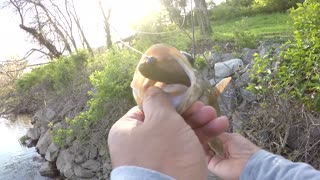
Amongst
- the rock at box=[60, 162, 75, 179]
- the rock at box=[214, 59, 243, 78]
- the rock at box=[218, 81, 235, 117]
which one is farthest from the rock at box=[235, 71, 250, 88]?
the rock at box=[60, 162, 75, 179]

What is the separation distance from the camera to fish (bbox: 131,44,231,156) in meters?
1.29

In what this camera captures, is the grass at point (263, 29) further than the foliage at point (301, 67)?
Yes

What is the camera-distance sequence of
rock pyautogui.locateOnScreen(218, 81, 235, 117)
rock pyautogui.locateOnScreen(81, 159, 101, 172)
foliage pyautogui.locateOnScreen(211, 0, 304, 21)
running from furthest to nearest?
foliage pyautogui.locateOnScreen(211, 0, 304, 21), rock pyautogui.locateOnScreen(81, 159, 101, 172), rock pyautogui.locateOnScreen(218, 81, 235, 117)

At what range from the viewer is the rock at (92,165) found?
8.60 meters

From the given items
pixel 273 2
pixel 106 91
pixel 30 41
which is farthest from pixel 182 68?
pixel 30 41

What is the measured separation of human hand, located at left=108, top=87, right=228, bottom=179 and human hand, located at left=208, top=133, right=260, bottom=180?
0.43m

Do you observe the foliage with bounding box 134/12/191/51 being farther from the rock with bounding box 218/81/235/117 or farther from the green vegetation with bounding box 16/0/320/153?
the rock with bounding box 218/81/235/117

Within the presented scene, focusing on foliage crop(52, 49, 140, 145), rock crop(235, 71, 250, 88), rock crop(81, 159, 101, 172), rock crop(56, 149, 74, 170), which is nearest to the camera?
rock crop(235, 71, 250, 88)

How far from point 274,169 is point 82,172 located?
7.97 m

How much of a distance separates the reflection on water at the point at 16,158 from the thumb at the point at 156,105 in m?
9.61

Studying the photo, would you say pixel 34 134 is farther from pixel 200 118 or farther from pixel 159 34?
pixel 200 118

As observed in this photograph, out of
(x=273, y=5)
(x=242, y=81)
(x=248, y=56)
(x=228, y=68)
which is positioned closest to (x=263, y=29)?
(x=248, y=56)

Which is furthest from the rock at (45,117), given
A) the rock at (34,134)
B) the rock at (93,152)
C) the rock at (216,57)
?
the rock at (216,57)

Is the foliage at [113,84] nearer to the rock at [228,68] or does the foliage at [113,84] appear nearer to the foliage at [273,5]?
the rock at [228,68]
